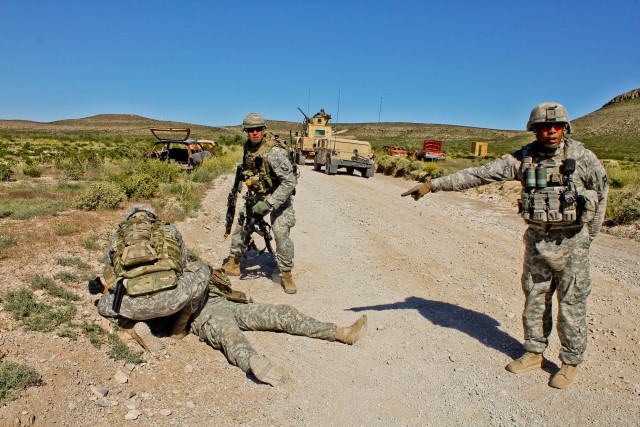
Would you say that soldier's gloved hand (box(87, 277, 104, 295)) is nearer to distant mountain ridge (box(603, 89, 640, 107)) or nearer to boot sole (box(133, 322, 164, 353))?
boot sole (box(133, 322, 164, 353))

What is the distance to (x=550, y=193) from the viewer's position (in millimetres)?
3441

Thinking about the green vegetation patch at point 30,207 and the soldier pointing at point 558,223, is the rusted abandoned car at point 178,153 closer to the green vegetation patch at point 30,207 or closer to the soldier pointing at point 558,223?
the green vegetation patch at point 30,207

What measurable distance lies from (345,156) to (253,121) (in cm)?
1642

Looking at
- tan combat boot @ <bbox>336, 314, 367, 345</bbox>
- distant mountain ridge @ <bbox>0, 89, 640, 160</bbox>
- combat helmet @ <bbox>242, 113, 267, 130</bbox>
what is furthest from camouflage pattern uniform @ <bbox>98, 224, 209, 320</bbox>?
distant mountain ridge @ <bbox>0, 89, 640, 160</bbox>

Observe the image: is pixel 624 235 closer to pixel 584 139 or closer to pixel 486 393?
pixel 486 393

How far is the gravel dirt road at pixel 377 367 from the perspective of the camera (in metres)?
3.11

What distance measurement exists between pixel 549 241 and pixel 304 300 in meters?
2.66

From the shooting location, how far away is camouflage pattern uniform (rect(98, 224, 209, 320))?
11.8 ft

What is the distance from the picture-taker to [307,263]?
22.2ft

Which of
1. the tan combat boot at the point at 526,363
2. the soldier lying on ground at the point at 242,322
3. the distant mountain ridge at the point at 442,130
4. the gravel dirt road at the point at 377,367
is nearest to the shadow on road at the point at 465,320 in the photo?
the gravel dirt road at the point at 377,367

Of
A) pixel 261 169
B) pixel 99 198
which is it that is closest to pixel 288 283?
pixel 261 169

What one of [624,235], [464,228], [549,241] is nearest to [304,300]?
[549,241]

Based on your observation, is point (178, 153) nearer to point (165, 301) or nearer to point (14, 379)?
point (165, 301)

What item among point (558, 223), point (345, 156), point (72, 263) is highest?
point (558, 223)
